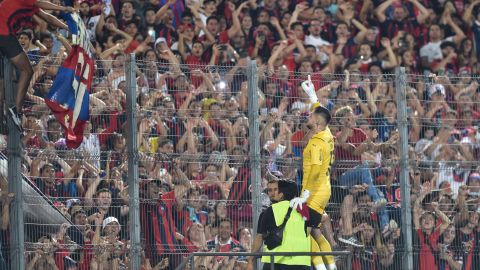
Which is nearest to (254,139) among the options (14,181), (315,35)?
(14,181)

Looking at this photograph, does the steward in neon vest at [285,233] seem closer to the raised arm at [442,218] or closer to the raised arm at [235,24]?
the raised arm at [442,218]

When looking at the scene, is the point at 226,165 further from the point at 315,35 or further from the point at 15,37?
the point at 315,35

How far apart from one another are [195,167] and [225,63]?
456 centimetres

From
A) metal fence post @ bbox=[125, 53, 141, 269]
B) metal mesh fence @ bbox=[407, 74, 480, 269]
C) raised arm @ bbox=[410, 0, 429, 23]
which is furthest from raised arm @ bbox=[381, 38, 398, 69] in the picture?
metal fence post @ bbox=[125, 53, 141, 269]

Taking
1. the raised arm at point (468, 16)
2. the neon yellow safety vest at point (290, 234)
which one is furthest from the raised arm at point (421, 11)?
the neon yellow safety vest at point (290, 234)

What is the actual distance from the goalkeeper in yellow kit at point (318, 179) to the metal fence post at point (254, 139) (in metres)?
1.57

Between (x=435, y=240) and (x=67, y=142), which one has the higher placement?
(x=67, y=142)

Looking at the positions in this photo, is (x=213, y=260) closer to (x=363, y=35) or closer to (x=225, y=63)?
(x=225, y=63)

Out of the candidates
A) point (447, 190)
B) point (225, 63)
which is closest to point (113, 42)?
point (225, 63)

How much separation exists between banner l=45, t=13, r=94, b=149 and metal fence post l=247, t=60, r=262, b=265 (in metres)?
2.24

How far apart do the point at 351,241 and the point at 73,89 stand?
443 centimetres

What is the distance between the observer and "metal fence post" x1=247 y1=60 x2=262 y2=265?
67.5 feet

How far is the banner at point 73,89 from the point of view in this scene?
19.9 meters

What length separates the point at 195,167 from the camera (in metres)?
20.5
